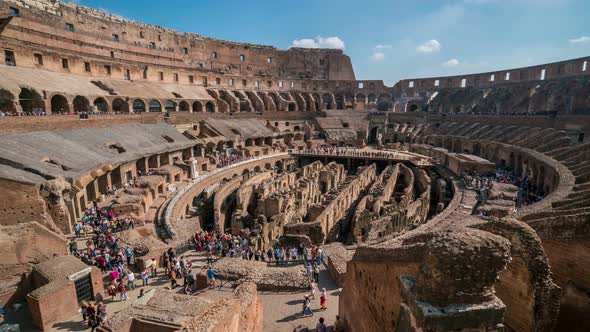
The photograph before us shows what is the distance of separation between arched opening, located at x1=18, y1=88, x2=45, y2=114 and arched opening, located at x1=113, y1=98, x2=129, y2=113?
7.08 metres

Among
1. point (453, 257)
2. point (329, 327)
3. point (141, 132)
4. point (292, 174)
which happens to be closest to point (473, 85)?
point (292, 174)

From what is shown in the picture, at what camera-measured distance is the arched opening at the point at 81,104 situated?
25.8 meters

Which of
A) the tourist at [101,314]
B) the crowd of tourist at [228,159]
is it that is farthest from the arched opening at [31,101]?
the tourist at [101,314]

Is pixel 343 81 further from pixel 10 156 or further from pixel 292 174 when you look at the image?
pixel 10 156

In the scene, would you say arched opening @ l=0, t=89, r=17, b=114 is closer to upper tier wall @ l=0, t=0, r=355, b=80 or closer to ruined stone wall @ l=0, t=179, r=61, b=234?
upper tier wall @ l=0, t=0, r=355, b=80

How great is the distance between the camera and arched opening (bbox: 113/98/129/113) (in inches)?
1145

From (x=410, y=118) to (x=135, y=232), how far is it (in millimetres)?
39939

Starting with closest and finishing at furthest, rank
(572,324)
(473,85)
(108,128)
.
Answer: (572,324) < (108,128) < (473,85)

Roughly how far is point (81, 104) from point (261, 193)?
18496mm

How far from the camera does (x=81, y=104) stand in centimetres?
2655

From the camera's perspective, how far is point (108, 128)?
22719 millimetres

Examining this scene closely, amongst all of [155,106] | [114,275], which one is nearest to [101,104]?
[155,106]

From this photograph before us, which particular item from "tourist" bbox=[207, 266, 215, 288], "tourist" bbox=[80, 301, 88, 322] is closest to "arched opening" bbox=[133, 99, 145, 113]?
"tourist" bbox=[207, 266, 215, 288]

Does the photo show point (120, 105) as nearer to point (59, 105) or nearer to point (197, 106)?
point (59, 105)
